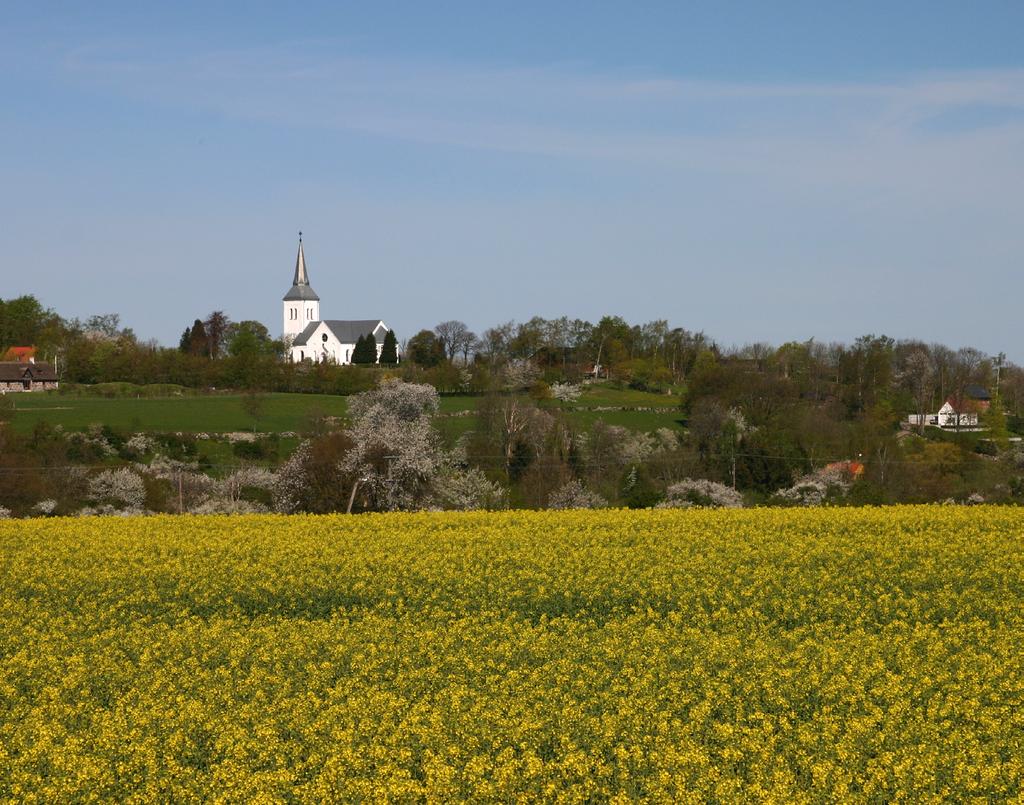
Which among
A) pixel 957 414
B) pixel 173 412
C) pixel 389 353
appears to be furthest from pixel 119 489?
pixel 389 353

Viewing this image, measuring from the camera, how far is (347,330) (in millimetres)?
182625

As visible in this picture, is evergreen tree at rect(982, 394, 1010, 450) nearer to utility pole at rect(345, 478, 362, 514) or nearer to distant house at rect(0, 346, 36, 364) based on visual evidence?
utility pole at rect(345, 478, 362, 514)

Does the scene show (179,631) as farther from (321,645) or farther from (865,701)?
(865,701)

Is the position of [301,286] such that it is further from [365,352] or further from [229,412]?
[229,412]

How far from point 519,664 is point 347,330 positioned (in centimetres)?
17045

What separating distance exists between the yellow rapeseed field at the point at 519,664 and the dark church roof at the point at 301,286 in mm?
168079

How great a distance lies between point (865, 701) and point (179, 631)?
31.4ft

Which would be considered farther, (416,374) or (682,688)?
(416,374)

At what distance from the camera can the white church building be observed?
181m

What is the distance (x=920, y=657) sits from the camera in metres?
14.4

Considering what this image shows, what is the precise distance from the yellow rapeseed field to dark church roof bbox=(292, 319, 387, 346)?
514 feet

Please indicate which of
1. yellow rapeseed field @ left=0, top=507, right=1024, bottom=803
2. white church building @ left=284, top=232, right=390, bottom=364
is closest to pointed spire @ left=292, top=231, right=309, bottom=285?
white church building @ left=284, top=232, right=390, bottom=364

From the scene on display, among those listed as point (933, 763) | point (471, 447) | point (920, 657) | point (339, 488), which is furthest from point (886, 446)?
point (933, 763)

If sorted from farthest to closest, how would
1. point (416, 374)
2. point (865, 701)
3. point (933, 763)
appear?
point (416, 374) → point (865, 701) → point (933, 763)
